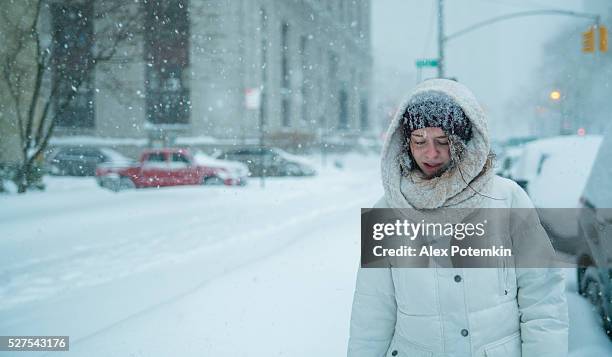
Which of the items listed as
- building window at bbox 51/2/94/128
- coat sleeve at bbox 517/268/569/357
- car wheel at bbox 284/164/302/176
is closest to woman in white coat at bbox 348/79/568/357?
coat sleeve at bbox 517/268/569/357

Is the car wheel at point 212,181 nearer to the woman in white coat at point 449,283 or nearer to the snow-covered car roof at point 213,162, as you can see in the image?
the snow-covered car roof at point 213,162

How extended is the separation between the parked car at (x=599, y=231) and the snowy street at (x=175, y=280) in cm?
25

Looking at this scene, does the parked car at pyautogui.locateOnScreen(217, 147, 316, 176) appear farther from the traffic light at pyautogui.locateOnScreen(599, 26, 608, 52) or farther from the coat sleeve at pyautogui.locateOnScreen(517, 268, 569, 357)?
the coat sleeve at pyautogui.locateOnScreen(517, 268, 569, 357)

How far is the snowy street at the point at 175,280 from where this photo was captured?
3.09 m

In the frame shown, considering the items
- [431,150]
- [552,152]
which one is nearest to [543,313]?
[431,150]

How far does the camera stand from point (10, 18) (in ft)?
15.5

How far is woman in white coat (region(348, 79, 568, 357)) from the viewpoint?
4.69 ft

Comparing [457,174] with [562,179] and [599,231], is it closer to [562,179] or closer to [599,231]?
[599,231]

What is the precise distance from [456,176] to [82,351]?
9.36 feet

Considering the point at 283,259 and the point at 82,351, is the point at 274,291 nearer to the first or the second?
the point at 283,259

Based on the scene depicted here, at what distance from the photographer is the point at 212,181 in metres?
11.8

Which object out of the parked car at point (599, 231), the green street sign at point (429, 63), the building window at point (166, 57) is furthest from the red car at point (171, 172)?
the parked car at point (599, 231)

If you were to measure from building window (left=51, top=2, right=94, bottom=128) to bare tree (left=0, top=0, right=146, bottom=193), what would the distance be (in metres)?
0.01

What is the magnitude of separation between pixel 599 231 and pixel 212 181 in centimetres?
1002
